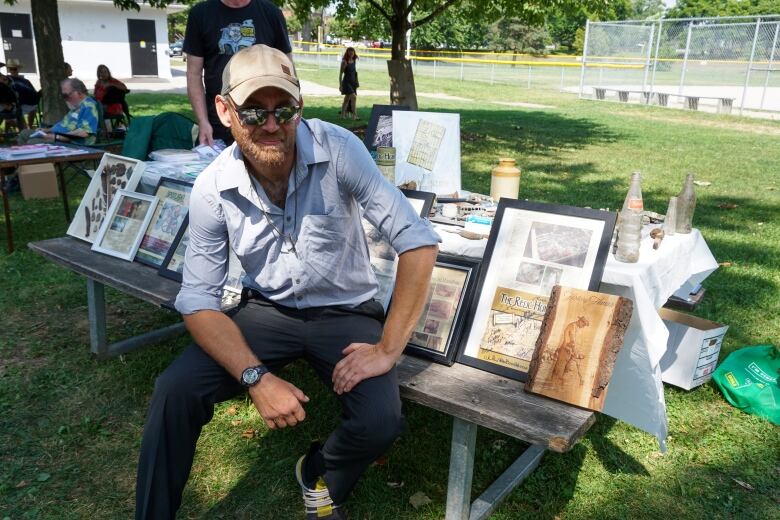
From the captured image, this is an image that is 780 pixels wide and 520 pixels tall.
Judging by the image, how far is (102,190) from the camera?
A: 162 inches

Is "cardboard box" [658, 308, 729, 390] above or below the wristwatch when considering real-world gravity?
below

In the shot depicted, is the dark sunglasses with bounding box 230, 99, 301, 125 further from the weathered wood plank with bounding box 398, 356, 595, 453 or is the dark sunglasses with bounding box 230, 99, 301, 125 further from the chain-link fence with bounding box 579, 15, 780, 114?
the chain-link fence with bounding box 579, 15, 780, 114

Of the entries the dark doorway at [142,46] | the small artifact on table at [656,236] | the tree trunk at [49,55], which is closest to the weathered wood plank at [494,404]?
the small artifact on table at [656,236]

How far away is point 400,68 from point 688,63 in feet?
43.5

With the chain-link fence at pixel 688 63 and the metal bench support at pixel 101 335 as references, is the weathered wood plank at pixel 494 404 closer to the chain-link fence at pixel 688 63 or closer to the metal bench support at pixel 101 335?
the metal bench support at pixel 101 335

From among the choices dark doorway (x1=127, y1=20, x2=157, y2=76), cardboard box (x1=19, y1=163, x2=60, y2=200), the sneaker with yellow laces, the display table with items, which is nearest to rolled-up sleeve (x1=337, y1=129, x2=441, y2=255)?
the sneaker with yellow laces

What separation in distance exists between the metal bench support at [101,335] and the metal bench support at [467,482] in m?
2.30

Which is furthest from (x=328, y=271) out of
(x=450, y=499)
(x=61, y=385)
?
(x=61, y=385)

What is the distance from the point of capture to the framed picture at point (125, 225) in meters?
3.74

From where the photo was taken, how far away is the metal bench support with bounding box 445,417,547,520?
2.34 m

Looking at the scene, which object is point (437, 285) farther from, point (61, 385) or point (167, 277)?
point (61, 385)

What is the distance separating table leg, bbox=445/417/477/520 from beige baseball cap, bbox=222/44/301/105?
4.29 feet

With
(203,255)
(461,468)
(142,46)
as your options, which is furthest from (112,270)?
(142,46)

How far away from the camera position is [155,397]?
7.35 feet
